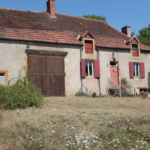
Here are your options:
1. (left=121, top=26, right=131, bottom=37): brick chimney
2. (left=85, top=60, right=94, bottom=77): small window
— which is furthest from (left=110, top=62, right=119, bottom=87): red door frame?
(left=121, top=26, right=131, bottom=37): brick chimney

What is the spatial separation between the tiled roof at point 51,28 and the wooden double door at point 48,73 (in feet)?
4.47

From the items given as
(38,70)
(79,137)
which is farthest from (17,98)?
(38,70)

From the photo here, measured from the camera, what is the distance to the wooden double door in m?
14.4

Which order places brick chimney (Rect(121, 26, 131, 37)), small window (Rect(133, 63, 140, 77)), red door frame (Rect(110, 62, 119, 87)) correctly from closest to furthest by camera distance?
red door frame (Rect(110, 62, 119, 87)), small window (Rect(133, 63, 140, 77)), brick chimney (Rect(121, 26, 131, 37))

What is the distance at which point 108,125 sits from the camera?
641cm

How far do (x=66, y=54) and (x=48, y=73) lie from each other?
1.96 meters

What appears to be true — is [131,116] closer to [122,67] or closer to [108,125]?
[108,125]

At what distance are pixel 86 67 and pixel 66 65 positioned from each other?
5.93ft

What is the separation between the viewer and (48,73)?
48.4ft

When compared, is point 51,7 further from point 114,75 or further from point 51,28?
point 114,75

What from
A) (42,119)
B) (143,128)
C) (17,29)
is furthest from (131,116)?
(17,29)

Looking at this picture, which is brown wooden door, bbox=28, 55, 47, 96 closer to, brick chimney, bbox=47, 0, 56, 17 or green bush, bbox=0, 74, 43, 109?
green bush, bbox=0, 74, 43, 109

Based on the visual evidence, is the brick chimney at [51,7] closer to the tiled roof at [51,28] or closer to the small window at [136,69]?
the tiled roof at [51,28]

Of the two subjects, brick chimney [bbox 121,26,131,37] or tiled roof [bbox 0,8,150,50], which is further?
brick chimney [bbox 121,26,131,37]
